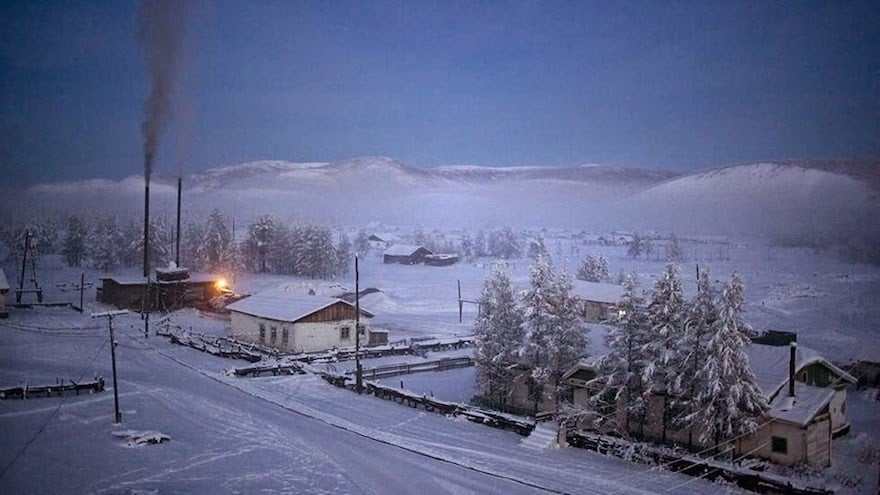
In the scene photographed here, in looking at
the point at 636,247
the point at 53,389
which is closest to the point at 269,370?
the point at 53,389

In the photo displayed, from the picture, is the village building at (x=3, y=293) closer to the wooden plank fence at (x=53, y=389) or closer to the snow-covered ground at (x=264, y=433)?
the snow-covered ground at (x=264, y=433)

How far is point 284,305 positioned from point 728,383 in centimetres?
3038

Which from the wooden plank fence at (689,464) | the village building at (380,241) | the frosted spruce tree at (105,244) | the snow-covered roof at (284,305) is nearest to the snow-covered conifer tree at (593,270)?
the snow-covered roof at (284,305)

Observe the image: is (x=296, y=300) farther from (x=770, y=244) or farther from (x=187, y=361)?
(x=770, y=244)

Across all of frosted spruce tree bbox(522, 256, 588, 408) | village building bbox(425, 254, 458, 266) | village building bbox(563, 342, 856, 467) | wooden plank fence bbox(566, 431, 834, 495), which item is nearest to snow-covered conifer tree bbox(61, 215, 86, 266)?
village building bbox(425, 254, 458, 266)

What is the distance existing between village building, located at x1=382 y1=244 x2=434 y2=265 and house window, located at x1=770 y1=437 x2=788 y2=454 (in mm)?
90812

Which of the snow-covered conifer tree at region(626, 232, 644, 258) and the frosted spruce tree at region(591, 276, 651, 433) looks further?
the snow-covered conifer tree at region(626, 232, 644, 258)

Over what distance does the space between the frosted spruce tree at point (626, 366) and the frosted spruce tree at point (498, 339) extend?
5410mm

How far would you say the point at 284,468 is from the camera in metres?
19.2

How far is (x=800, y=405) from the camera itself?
887 inches

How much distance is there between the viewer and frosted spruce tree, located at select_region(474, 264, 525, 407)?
30.6m

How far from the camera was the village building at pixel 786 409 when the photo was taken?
71.5 ft

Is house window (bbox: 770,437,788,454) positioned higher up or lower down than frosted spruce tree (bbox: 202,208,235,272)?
lower down

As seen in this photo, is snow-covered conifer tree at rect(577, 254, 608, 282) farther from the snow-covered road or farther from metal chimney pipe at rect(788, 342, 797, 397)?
the snow-covered road
